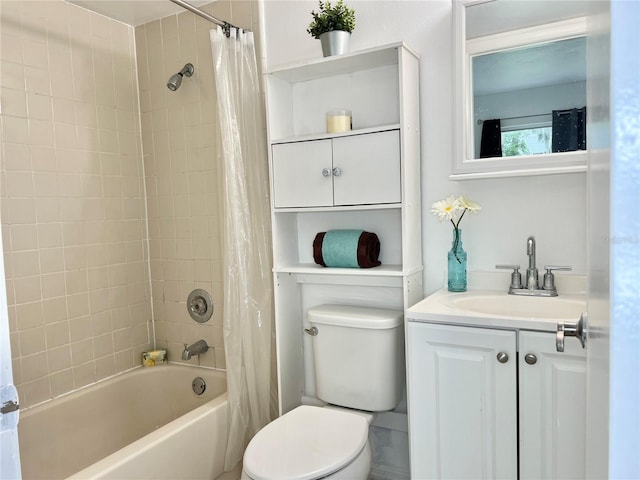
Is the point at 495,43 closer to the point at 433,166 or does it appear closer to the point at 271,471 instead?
the point at 433,166

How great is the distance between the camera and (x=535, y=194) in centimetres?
174

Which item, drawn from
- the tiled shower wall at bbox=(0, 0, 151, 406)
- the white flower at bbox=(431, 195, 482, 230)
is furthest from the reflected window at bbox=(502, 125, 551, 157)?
the tiled shower wall at bbox=(0, 0, 151, 406)

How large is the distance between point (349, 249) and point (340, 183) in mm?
262

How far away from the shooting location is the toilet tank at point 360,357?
1.84 metres

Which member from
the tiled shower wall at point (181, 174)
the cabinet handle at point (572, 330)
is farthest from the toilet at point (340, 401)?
the cabinet handle at point (572, 330)

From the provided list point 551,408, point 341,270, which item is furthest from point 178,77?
point 551,408

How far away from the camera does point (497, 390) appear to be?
1472 millimetres

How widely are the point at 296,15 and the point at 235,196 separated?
86 cm

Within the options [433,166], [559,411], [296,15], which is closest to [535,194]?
[433,166]

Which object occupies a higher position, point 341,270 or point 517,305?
point 341,270

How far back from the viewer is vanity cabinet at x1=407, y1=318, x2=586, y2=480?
4.52 feet

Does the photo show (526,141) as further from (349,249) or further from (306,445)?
(306,445)

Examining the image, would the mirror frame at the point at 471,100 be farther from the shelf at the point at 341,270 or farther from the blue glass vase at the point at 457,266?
the shelf at the point at 341,270

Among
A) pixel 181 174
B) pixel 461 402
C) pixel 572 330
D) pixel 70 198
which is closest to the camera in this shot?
pixel 572 330
